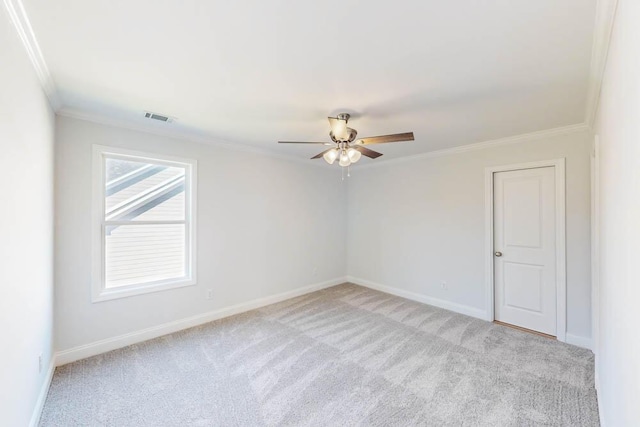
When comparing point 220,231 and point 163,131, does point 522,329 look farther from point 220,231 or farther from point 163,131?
point 163,131

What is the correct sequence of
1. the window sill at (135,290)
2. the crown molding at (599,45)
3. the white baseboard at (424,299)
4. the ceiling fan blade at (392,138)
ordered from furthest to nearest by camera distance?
the white baseboard at (424,299) < the window sill at (135,290) < the ceiling fan blade at (392,138) < the crown molding at (599,45)

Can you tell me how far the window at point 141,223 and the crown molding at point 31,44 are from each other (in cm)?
77

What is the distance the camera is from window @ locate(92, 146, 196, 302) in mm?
2836

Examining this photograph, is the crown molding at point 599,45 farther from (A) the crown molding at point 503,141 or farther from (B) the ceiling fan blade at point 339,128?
(B) the ceiling fan blade at point 339,128

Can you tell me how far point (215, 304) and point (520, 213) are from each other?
421cm

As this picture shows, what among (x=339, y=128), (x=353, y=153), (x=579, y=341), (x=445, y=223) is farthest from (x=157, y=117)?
(x=579, y=341)

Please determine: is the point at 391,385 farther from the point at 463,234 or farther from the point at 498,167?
the point at 498,167

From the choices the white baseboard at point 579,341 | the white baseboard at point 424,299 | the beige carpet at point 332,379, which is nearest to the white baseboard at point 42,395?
the beige carpet at point 332,379

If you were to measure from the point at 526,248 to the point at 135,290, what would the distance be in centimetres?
474

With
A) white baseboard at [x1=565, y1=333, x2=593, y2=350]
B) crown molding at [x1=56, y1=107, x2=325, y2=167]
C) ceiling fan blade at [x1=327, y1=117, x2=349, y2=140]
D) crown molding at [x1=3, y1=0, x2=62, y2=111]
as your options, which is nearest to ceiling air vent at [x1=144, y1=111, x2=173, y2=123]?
crown molding at [x1=56, y1=107, x2=325, y2=167]

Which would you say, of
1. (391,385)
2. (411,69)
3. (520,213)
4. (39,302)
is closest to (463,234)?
(520,213)

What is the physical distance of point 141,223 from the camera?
3119 mm

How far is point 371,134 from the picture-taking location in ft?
10.8

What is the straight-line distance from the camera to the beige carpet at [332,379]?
1.95m
